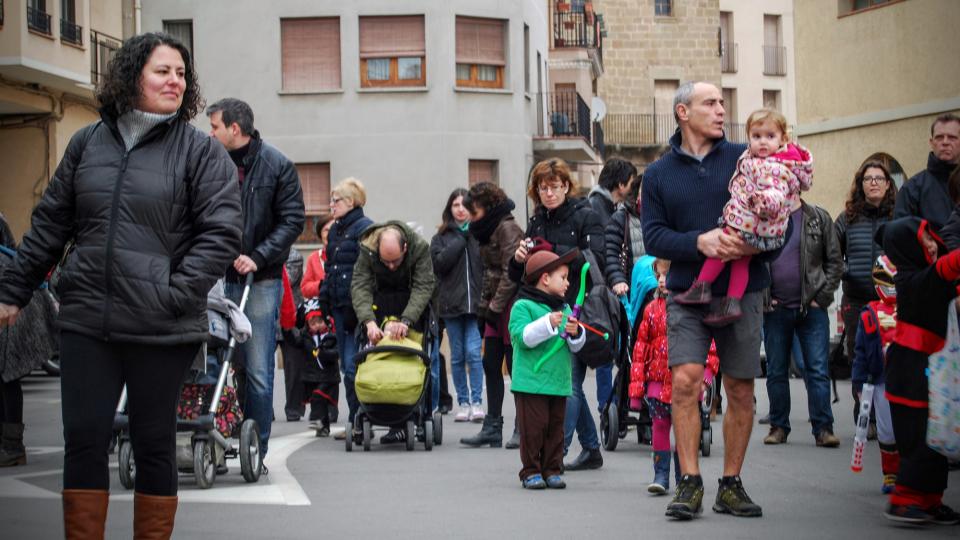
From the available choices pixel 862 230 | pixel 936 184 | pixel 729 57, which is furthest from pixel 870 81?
pixel 729 57

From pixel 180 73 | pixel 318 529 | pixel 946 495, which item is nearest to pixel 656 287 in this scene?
pixel 946 495

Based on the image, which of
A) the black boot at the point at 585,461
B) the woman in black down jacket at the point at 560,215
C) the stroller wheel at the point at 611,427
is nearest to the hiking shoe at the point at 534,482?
the black boot at the point at 585,461

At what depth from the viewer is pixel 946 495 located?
361 inches

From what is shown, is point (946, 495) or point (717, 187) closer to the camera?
point (717, 187)

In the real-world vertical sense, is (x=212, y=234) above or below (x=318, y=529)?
above

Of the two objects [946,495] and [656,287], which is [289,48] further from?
[946,495]

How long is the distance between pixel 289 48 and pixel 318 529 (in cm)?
3258

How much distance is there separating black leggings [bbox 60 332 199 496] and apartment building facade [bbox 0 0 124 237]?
24403mm

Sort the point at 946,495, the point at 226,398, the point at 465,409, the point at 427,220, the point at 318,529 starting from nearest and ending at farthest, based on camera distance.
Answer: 1. the point at 318,529
2. the point at 946,495
3. the point at 226,398
4. the point at 465,409
5. the point at 427,220

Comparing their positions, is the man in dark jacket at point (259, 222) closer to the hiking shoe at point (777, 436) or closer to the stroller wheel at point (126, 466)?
the stroller wheel at point (126, 466)

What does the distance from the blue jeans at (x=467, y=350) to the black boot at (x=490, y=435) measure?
9.31ft

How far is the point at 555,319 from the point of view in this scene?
9.84 metres

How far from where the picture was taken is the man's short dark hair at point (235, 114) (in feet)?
33.2

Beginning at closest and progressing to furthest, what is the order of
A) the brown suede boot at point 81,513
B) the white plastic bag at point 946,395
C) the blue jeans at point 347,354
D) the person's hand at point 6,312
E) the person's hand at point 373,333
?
the brown suede boot at point 81,513 < the person's hand at point 6,312 < the white plastic bag at point 946,395 < the person's hand at point 373,333 < the blue jeans at point 347,354
